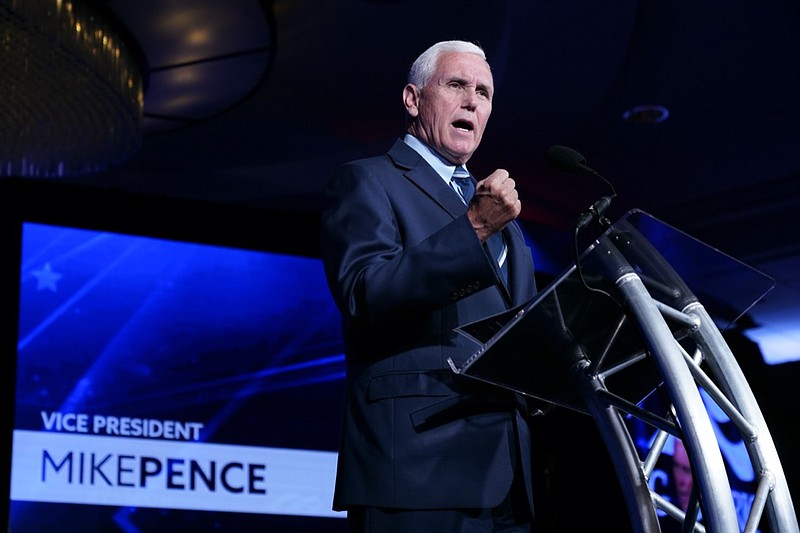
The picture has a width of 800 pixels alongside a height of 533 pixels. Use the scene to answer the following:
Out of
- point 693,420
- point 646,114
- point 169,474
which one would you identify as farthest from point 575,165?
point 169,474

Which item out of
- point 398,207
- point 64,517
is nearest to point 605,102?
point 64,517

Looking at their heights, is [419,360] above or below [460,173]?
below

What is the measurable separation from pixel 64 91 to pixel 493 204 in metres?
2.98

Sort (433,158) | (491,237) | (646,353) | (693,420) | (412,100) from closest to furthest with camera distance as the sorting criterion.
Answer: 1. (693,420)
2. (646,353)
3. (491,237)
4. (433,158)
5. (412,100)

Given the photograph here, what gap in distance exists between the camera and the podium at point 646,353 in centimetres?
148

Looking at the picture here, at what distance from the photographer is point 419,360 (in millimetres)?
1725

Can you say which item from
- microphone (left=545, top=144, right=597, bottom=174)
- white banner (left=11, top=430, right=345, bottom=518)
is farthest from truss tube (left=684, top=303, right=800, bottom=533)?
white banner (left=11, top=430, right=345, bottom=518)

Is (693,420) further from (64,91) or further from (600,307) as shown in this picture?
(64,91)

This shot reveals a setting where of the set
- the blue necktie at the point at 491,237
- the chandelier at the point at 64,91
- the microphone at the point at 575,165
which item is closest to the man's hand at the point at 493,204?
the microphone at the point at 575,165

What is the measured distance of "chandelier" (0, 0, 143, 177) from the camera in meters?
3.95

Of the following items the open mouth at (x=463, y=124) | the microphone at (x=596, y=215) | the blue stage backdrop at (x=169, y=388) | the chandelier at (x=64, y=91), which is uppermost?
the chandelier at (x=64, y=91)

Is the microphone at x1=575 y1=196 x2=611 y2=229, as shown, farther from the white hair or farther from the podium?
the white hair

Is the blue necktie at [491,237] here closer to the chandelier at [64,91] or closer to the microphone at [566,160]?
the microphone at [566,160]

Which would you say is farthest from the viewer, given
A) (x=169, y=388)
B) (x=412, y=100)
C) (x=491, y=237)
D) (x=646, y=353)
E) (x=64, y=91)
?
(x=169, y=388)
